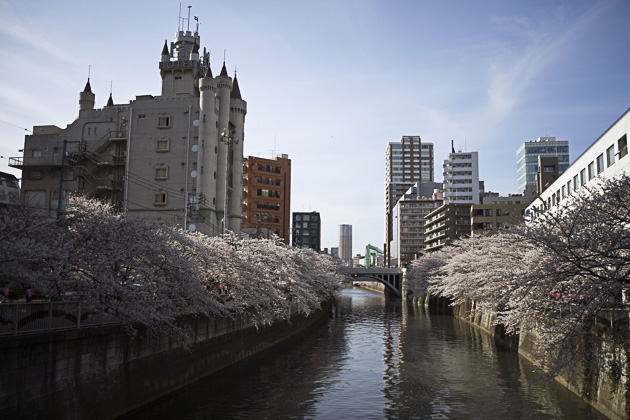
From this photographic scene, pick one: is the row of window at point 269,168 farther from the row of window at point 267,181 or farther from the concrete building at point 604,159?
the concrete building at point 604,159

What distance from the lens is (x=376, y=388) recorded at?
29.3 metres

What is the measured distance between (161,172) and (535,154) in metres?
164

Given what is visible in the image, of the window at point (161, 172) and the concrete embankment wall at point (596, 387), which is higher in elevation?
the window at point (161, 172)

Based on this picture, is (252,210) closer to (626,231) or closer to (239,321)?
(239,321)

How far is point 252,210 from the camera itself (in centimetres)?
11944

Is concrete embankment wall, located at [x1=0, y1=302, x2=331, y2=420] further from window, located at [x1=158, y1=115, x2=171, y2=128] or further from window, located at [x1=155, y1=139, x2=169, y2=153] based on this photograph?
window, located at [x1=158, y1=115, x2=171, y2=128]

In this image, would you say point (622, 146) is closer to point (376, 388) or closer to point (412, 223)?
point (376, 388)

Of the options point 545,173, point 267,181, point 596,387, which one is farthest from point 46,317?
point 267,181

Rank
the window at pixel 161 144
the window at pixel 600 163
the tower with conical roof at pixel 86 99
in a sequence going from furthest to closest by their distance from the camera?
the tower with conical roof at pixel 86 99
the window at pixel 161 144
the window at pixel 600 163

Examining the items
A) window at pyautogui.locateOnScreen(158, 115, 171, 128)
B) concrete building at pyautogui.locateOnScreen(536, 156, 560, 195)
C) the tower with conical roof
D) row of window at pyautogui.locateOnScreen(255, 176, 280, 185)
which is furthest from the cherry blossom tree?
row of window at pyautogui.locateOnScreen(255, 176, 280, 185)

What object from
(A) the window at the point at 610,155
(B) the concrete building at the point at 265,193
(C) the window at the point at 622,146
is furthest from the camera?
(B) the concrete building at the point at 265,193

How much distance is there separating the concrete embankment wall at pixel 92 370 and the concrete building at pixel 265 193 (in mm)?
88497

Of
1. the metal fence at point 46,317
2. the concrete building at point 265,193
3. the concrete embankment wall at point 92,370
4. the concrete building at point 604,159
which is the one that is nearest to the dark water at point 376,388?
the concrete embankment wall at point 92,370

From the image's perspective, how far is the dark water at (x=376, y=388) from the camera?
23.9m
